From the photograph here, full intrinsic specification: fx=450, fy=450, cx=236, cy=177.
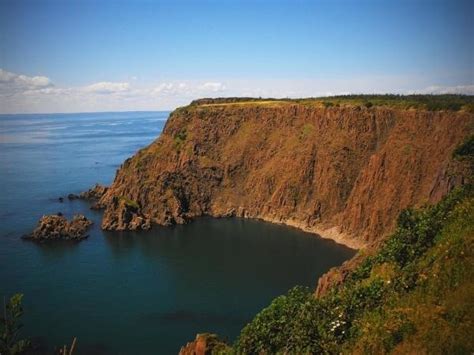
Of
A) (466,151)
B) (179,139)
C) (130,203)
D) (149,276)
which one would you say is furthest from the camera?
(179,139)

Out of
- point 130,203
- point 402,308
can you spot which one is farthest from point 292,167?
point 402,308

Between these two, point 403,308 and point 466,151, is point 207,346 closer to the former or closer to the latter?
point 403,308

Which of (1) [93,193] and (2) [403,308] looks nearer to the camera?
(2) [403,308]

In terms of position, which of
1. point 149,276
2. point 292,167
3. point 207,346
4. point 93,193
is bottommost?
point 149,276

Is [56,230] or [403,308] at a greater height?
[403,308]

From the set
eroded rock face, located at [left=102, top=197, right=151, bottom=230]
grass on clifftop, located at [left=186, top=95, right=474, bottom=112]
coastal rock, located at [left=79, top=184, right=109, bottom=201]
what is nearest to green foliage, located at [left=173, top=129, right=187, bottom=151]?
grass on clifftop, located at [left=186, top=95, right=474, bottom=112]

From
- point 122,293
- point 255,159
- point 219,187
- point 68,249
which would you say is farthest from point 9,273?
point 255,159

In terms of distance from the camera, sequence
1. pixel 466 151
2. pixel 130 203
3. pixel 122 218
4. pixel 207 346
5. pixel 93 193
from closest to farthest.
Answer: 1. pixel 207 346
2. pixel 466 151
3. pixel 122 218
4. pixel 130 203
5. pixel 93 193

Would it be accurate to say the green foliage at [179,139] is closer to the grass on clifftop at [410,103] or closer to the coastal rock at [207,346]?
the grass on clifftop at [410,103]
